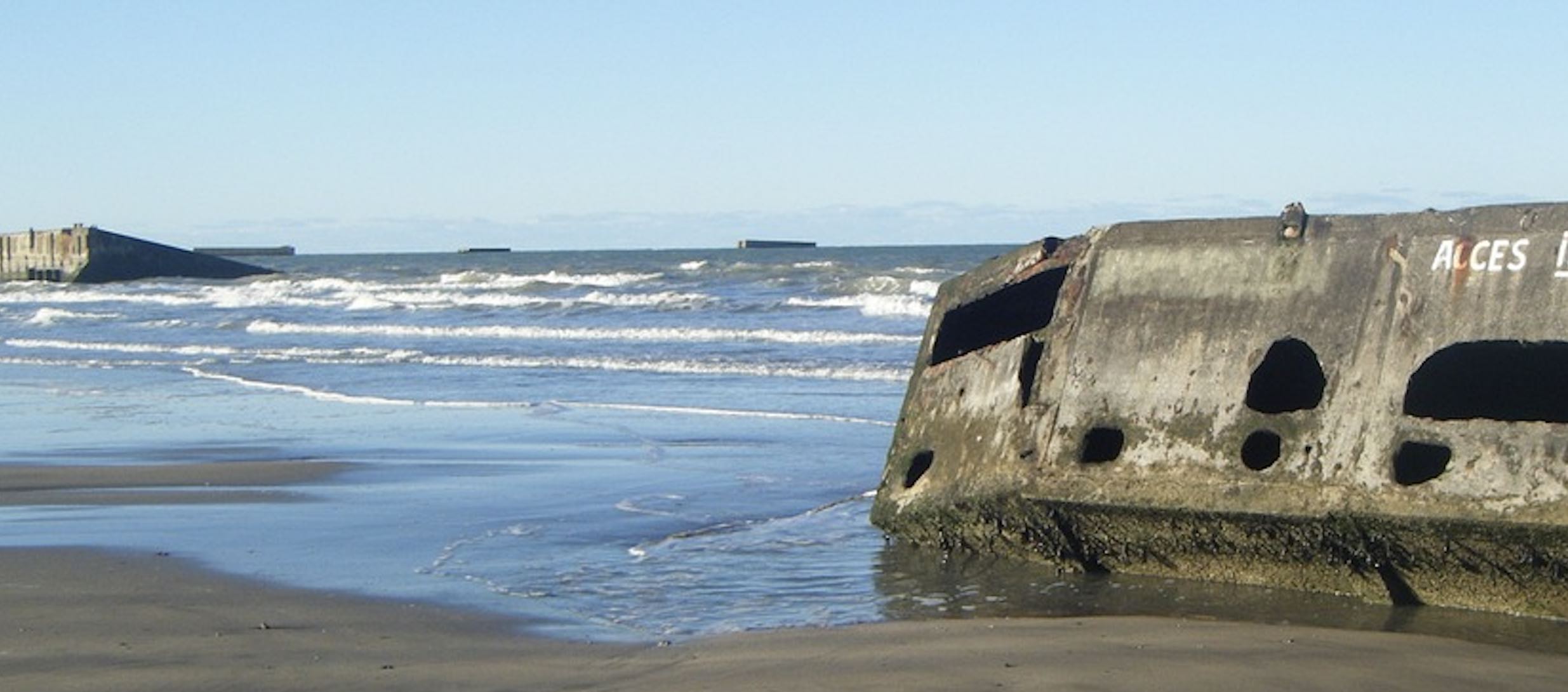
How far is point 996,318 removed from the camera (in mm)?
8039

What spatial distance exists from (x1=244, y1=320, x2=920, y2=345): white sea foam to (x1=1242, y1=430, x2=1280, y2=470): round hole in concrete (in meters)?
17.2

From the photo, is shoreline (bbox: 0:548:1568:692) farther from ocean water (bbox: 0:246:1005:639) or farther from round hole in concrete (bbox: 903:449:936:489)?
round hole in concrete (bbox: 903:449:936:489)

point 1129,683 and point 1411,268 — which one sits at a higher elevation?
point 1411,268

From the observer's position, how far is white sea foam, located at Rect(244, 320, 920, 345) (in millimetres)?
25375

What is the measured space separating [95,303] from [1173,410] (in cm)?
4165

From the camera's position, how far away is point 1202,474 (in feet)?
21.1

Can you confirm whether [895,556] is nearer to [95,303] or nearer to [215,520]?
[215,520]

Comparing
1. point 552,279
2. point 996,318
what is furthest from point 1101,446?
point 552,279

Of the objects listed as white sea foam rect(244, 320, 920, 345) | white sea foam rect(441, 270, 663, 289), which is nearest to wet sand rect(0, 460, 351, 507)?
white sea foam rect(244, 320, 920, 345)

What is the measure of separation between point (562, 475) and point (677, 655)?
4983 mm

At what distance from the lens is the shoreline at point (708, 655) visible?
5520mm

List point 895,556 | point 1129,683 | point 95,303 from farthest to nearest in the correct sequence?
point 95,303, point 895,556, point 1129,683

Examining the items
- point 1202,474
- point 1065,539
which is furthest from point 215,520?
point 1202,474

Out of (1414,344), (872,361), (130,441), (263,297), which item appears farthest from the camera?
(263,297)
